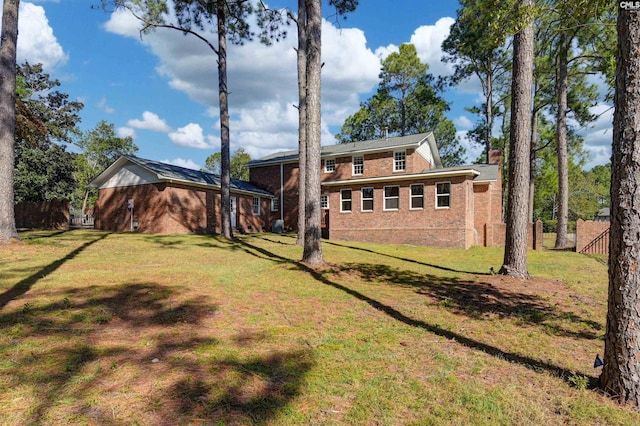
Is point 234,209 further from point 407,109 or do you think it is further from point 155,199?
point 407,109

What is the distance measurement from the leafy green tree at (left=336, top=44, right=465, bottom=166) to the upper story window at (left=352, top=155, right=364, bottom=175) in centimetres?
902

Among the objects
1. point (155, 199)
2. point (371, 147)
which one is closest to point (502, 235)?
point (371, 147)

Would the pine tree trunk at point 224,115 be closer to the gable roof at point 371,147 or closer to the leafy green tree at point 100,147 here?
the gable roof at point 371,147

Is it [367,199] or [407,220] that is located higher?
[367,199]

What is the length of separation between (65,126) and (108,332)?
45.7 m

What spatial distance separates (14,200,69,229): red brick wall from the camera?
2429cm

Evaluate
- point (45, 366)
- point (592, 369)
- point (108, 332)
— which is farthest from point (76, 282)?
point (592, 369)

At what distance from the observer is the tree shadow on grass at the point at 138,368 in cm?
264

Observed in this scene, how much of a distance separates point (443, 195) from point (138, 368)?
1739cm

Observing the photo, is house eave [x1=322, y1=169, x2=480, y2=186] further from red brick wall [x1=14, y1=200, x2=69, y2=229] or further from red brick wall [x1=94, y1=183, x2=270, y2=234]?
red brick wall [x1=14, y1=200, x2=69, y2=229]

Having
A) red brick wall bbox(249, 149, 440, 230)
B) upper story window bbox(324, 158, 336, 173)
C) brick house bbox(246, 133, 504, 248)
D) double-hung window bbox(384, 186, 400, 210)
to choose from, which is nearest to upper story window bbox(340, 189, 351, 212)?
brick house bbox(246, 133, 504, 248)

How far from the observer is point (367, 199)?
2059cm

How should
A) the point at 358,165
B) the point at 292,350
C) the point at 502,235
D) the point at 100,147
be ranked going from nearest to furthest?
the point at 292,350, the point at 502,235, the point at 358,165, the point at 100,147

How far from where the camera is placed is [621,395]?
2943 mm
